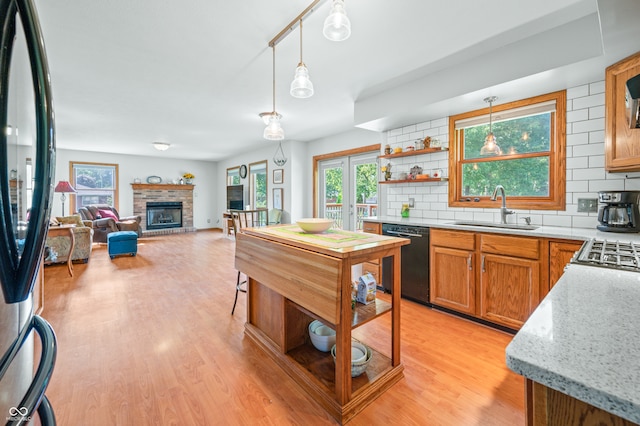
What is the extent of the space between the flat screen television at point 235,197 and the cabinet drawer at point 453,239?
6.47 m

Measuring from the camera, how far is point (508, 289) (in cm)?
237

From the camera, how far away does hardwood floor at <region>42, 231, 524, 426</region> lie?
153 cm

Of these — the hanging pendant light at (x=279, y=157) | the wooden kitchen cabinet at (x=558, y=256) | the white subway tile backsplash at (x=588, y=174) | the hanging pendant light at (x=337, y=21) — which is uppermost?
the hanging pendant light at (x=279, y=157)

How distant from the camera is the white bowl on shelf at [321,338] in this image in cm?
193

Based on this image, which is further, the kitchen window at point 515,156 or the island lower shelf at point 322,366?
the kitchen window at point 515,156

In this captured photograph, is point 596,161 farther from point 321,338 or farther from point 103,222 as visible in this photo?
point 103,222

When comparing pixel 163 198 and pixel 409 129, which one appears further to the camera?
pixel 163 198

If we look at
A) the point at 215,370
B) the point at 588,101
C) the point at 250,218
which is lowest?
the point at 215,370

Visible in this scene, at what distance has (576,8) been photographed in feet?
6.31

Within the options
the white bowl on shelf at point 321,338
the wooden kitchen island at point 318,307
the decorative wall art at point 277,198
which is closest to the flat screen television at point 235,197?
the decorative wall art at point 277,198

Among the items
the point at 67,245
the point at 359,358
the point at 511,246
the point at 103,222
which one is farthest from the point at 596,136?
the point at 103,222

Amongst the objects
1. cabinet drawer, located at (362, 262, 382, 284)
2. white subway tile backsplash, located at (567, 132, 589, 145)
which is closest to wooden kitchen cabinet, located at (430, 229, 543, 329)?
cabinet drawer, located at (362, 262, 382, 284)

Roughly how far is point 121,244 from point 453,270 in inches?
222

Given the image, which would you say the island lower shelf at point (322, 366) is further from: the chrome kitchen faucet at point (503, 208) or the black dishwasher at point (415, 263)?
the chrome kitchen faucet at point (503, 208)
